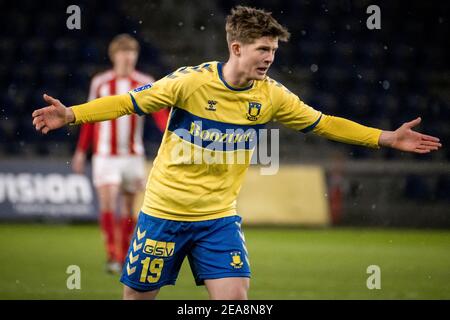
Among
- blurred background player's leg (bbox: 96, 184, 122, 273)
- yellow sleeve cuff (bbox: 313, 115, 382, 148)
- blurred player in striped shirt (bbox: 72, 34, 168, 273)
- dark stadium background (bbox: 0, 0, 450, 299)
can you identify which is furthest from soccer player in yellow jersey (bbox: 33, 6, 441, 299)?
dark stadium background (bbox: 0, 0, 450, 299)

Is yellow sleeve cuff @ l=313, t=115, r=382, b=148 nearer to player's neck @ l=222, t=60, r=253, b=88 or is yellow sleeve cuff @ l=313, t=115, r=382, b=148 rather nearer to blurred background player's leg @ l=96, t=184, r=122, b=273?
player's neck @ l=222, t=60, r=253, b=88

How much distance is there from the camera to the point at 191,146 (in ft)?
14.2

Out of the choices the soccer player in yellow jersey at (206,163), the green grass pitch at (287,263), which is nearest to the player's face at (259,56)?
the soccer player in yellow jersey at (206,163)

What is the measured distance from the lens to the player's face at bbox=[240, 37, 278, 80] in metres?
4.24

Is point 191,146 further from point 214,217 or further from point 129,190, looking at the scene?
point 129,190

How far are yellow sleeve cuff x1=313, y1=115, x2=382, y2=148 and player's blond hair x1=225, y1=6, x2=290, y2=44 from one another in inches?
21.0

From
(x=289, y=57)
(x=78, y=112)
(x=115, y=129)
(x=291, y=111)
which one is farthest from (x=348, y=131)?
(x=289, y=57)

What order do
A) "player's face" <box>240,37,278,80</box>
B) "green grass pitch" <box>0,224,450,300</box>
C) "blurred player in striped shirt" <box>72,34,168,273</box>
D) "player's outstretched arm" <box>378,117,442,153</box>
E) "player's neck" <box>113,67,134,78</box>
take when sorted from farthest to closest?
"player's neck" <box>113,67,134,78</box> → "blurred player in striped shirt" <box>72,34,168,273</box> → "green grass pitch" <box>0,224,450,300</box> → "player's outstretched arm" <box>378,117,442,153</box> → "player's face" <box>240,37,278,80</box>

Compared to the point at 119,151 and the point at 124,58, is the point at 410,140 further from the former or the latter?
the point at 119,151

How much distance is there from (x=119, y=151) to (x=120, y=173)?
22cm

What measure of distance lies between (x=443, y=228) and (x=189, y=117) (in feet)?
25.2

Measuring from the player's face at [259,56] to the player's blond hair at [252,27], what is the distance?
3cm
